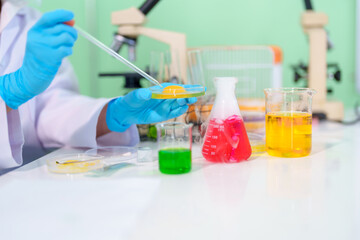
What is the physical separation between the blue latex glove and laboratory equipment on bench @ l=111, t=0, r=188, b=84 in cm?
63

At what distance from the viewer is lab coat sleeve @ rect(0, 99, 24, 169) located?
107cm

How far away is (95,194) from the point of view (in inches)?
33.1

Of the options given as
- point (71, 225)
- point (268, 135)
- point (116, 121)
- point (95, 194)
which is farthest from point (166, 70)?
point (71, 225)

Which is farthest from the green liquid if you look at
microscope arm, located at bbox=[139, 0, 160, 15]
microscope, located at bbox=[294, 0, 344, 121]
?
microscope, located at bbox=[294, 0, 344, 121]

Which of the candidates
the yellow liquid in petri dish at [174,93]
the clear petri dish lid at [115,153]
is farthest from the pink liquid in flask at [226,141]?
the clear petri dish lid at [115,153]

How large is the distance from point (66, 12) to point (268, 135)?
65 centimetres

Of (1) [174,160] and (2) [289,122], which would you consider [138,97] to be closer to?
(1) [174,160]

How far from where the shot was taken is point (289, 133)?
1059mm

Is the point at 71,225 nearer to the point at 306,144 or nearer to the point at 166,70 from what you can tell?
the point at 306,144

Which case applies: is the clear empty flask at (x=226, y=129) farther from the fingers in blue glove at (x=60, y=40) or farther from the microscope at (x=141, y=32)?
the microscope at (x=141, y=32)

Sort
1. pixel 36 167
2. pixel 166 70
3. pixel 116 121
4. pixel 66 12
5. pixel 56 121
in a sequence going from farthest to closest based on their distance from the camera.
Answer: pixel 166 70, pixel 56 121, pixel 116 121, pixel 36 167, pixel 66 12

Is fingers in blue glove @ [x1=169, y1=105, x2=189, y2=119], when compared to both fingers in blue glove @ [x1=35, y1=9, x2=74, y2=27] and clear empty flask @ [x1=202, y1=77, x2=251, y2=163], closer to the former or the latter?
clear empty flask @ [x1=202, y1=77, x2=251, y2=163]

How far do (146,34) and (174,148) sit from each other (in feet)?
2.62

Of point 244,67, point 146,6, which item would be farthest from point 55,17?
point 244,67
